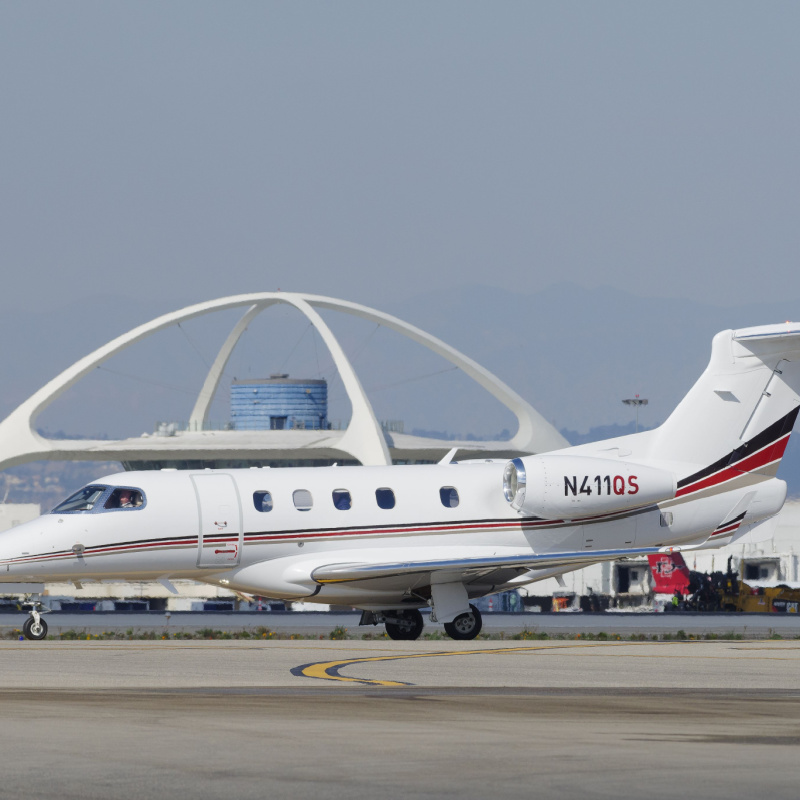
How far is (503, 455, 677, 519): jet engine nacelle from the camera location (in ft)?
97.7

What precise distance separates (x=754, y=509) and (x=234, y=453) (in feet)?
255

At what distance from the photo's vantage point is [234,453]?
10612 cm

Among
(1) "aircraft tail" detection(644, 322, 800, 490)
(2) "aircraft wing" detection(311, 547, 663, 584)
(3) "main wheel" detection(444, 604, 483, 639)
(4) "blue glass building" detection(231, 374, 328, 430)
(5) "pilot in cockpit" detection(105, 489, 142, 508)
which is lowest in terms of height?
(3) "main wheel" detection(444, 604, 483, 639)

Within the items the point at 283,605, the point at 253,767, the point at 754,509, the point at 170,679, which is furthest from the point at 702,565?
the point at 253,767

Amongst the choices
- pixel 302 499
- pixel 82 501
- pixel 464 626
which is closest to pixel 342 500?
pixel 302 499

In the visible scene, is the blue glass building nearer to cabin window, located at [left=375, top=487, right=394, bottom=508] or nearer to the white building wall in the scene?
the white building wall

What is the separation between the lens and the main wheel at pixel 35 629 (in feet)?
94.1

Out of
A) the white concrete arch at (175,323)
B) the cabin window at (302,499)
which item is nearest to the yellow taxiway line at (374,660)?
the cabin window at (302,499)

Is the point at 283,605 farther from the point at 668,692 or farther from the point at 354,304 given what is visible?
the point at 354,304

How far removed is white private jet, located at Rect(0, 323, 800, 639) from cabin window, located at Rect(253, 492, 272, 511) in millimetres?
25

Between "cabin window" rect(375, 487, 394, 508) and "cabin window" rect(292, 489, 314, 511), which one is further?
"cabin window" rect(375, 487, 394, 508)

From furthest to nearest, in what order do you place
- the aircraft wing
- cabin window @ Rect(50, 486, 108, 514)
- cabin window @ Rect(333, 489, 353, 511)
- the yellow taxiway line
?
cabin window @ Rect(333, 489, 353, 511) < cabin window @ Rect(50, 486, 108, 514) < the aircraft wing < the yellow taxiway line

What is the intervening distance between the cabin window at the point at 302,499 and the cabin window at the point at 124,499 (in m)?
3.13

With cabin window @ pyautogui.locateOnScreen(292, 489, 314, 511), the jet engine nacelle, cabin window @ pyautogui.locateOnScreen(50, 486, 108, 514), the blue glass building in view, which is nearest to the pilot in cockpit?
cabin window @ pyautogui.locateOnScreen(50, 486, 108, 514)
